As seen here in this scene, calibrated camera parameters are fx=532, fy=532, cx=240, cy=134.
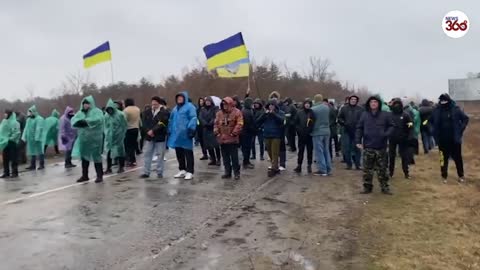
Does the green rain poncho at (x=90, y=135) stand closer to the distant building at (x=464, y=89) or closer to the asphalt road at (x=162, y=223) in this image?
the asphalt road at (x=162, y=223)

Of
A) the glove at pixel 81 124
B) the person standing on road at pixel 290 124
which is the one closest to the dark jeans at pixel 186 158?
the glove at pixel 81 124

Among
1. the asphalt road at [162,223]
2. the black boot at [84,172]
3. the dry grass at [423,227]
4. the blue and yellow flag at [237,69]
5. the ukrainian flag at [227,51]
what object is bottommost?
the dry grass at [423,227]

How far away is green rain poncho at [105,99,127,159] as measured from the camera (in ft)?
41.4

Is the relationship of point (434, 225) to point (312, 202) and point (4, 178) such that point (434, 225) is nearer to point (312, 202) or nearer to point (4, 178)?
point (312, 202)

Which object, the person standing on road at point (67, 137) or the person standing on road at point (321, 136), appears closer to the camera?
the person standing on road at point (321, 136)

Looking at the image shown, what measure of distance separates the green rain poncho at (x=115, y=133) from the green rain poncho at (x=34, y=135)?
11.3 feet

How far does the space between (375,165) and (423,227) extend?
2559 millimetres

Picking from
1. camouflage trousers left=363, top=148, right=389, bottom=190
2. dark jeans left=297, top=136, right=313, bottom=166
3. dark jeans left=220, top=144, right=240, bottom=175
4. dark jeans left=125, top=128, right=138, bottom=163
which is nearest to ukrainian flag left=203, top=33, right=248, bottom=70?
dark jeans left=125, top=128, right=138, bottom=163

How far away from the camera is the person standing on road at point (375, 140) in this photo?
32.1 ft

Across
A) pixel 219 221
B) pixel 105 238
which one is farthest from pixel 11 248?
pixel 219 221

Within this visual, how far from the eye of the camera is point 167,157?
55.3 ft

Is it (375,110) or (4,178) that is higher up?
(375,110)

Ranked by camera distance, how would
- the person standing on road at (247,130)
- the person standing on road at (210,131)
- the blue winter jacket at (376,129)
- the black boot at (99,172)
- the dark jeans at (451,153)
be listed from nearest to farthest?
the blue winter jacket at (376,129)
the black boot at (99,172)
the dark jeans at (451,153)
the person standing on road at (247,130)
the person standing on road at (210,131)

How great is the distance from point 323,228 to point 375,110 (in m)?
3.47
